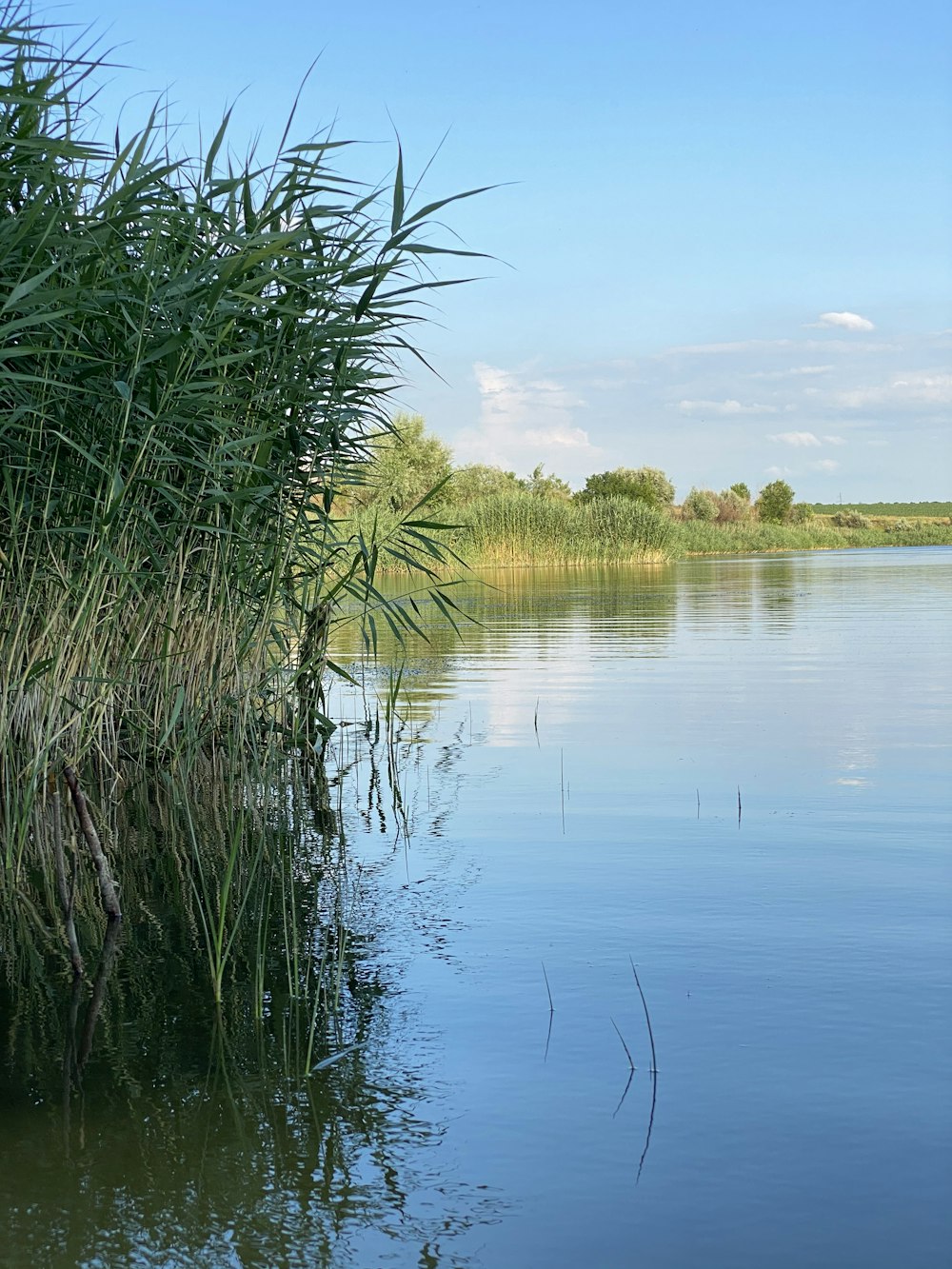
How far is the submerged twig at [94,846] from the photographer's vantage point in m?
4.24

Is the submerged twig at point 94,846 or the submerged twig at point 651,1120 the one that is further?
the submerged twig at point 94,846

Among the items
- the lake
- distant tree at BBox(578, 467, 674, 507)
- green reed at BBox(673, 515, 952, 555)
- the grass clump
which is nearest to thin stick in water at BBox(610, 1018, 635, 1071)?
the lake

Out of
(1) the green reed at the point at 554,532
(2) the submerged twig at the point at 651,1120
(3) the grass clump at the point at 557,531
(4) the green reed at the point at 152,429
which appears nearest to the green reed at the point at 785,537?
(3) the grass clump at the point at 557,531

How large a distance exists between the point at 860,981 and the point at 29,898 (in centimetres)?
282

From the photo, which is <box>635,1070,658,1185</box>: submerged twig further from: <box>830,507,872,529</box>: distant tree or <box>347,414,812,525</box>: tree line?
<box>830,507,872,529</box>: distant tree

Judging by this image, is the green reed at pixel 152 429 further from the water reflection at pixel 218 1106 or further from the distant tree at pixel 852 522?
the distant tree at pixel 852 522

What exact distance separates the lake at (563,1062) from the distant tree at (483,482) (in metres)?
49.3

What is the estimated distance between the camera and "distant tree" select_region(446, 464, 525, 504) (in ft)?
187

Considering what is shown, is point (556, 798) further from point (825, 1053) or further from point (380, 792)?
point (825, 1053)

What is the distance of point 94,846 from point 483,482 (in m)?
→ 55.4

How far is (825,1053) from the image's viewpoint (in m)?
3.24

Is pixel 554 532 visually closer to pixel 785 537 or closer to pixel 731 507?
pixel 785 537

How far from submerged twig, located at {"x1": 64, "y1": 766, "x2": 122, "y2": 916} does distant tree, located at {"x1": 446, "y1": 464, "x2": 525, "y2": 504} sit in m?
50.3

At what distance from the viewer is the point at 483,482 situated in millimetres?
59188
